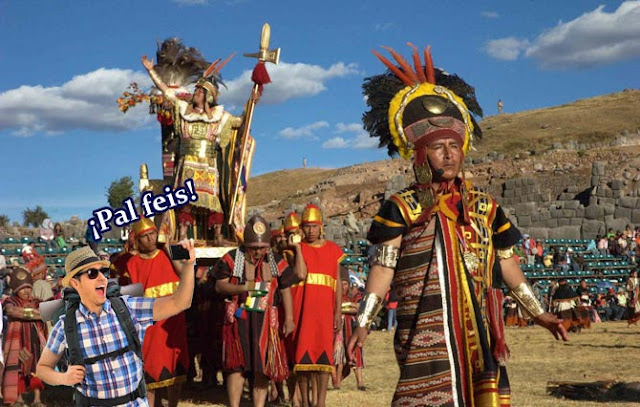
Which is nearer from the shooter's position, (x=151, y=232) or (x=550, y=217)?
(x=151, y=232)

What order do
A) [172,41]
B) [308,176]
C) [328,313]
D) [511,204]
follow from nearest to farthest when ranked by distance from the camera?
1. [328,313]
2. [172,41]
3. [511,204]
4. [308,176]

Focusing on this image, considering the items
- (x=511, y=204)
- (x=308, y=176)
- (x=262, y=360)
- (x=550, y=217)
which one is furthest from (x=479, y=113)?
(x=308, y=176)

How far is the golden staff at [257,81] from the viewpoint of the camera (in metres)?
11.8

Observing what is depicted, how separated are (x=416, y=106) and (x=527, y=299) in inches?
53.7

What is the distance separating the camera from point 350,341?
528 centimetres

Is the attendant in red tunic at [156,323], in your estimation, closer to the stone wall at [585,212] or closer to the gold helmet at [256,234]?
the gold helmet at [256,234]

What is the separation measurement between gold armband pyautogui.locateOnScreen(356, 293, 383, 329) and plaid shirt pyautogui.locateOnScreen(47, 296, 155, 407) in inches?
51.8

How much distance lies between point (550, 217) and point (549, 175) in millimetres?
12366

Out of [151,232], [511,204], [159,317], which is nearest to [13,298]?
[151,232]

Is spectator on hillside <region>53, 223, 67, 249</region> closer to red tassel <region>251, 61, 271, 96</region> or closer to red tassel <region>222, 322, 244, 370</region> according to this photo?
red tassel <region>251, 61, 271, 96</region>

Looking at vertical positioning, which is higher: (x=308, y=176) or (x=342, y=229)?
(x=308, y=176)

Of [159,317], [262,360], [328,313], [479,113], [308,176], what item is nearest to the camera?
[159,317]

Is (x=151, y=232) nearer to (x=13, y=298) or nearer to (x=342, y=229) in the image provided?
(x=13, y=298)

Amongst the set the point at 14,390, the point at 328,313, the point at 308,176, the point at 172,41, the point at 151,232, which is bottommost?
the point at 14,390
